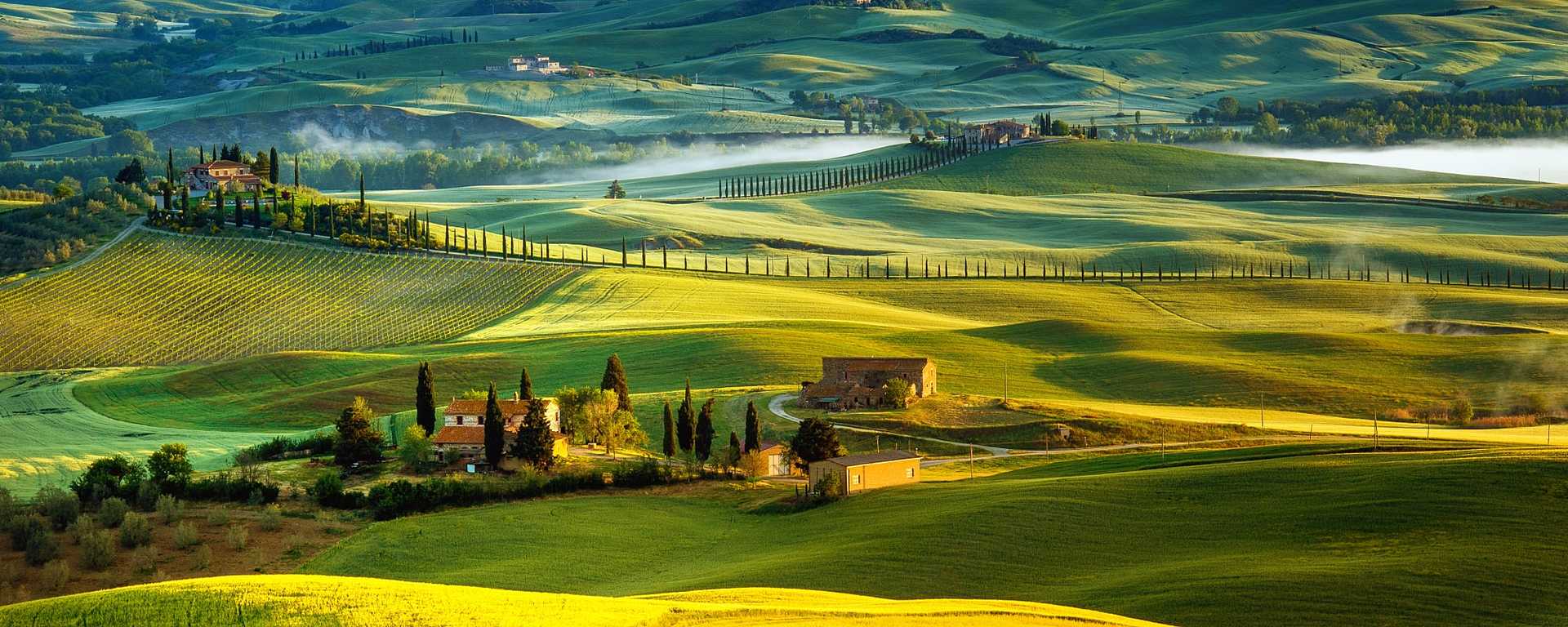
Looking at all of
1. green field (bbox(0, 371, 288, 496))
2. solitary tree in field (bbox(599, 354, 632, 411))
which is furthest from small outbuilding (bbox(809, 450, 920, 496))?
green field (bbox(0, 371, 288, 496))

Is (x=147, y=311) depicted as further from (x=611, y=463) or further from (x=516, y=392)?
(x=611, y=463)

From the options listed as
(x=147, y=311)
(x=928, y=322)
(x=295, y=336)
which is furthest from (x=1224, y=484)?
(x=147, y=311)

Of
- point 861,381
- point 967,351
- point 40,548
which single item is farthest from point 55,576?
point 967,351

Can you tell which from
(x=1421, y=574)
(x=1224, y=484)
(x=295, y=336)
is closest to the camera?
(x=1421, y=574)

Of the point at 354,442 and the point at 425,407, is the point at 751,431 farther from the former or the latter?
the point at 354,442

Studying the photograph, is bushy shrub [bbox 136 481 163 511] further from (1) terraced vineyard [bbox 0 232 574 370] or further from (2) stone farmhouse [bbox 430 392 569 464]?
(1) terraced vineyard [bbox 0 232 574 370]

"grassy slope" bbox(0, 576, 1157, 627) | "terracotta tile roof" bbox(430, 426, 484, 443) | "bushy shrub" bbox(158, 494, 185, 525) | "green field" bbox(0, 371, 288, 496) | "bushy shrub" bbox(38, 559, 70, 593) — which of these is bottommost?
"green field" bbox(0, 371, 288, 496)

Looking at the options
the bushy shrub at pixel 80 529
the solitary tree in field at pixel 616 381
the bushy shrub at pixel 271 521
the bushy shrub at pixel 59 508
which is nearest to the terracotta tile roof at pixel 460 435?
the solitary tree in field at pixel 616 381
